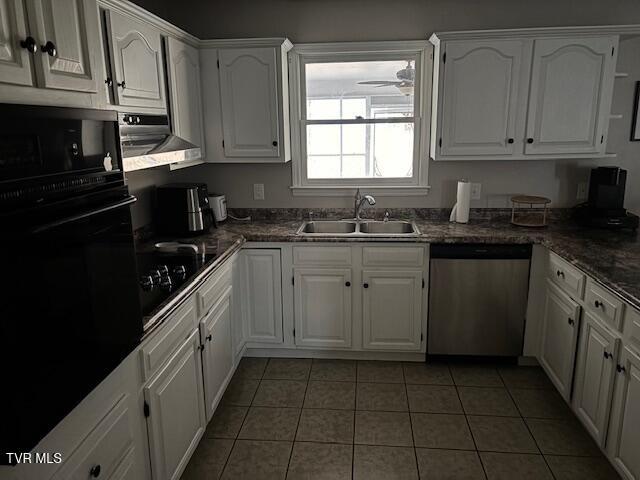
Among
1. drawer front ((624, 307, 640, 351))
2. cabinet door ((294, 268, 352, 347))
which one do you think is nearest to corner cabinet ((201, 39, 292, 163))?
cabinet door ((294, 268, 352, 347))

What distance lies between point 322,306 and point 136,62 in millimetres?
1800

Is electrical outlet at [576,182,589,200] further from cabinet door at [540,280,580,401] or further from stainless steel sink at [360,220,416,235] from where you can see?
stainless steel sink at [360,220,416,235]

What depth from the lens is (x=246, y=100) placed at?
3.14 metres

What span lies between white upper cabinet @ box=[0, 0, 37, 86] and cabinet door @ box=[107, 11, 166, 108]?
3.26 feet

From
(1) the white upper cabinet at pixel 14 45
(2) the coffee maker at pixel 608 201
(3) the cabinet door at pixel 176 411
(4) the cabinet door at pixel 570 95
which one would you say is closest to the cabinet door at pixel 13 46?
(1) the white upper cabinet at pixel 14 45

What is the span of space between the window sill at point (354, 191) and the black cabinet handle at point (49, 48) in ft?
7.86

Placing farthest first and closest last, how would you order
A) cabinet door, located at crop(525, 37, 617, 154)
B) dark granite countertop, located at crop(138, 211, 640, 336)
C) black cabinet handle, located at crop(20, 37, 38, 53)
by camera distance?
1. cabinet door, located at crop(525, 37, 617, 154)
2. dark granite countertop, located at crop(138, 211, 640, 336)
3. black cabinet handle, located at crop(20, 37, 38, 53)

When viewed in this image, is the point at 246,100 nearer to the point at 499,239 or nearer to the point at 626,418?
the point at 499,239

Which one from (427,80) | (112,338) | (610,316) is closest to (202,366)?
(112,338)

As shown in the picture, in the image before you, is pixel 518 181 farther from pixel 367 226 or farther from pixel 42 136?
pixel 42 136

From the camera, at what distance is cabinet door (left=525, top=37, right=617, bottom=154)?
9.45 feet

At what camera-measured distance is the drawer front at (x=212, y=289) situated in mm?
2275

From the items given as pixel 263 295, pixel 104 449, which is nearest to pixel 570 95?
pixel 263 295

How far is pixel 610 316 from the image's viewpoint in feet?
6.82
